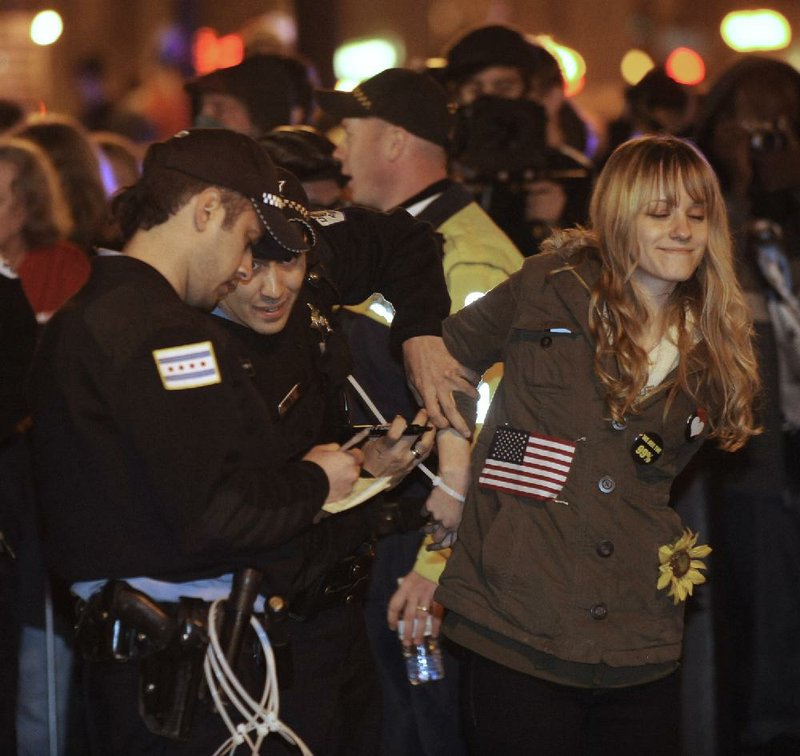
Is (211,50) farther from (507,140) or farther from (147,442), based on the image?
(147,442)

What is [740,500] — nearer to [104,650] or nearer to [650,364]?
[650,364]

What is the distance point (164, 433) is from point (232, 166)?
2.11 feet

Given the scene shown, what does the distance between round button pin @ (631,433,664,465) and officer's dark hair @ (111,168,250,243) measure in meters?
1.14

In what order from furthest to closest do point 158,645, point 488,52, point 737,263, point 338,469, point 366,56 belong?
point 366,56 < point 488,52 < point 737,263 < point 338,469 < point 158,645

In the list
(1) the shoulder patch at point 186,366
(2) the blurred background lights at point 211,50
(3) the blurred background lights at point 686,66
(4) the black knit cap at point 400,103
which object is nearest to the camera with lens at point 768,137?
(4) the black knit cap at point 400,103

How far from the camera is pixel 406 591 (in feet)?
14.6

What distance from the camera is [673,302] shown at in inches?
149

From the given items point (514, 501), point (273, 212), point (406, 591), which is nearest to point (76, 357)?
point (273, 212)

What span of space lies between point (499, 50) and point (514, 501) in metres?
2.99

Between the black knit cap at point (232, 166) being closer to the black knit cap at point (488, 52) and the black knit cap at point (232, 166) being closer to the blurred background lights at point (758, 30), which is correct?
the black knit cap at point (488, 52)

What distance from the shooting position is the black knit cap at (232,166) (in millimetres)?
3189

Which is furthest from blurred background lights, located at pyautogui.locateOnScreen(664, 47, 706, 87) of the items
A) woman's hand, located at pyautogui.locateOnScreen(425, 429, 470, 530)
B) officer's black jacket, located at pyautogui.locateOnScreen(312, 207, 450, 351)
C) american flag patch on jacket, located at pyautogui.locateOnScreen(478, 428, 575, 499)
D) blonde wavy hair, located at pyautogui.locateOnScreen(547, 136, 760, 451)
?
american flag patch on jacket, located at pyautogui.locateOnScreen(478, 428, 575, 499)

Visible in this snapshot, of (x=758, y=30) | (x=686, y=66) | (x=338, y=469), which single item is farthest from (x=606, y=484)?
A: (x=758, y=30)

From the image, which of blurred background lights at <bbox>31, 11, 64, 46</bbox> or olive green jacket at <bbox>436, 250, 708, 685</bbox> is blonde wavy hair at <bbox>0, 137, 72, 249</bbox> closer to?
olive green jacket at <bbox>436, 250, 708, 685</bbox>
